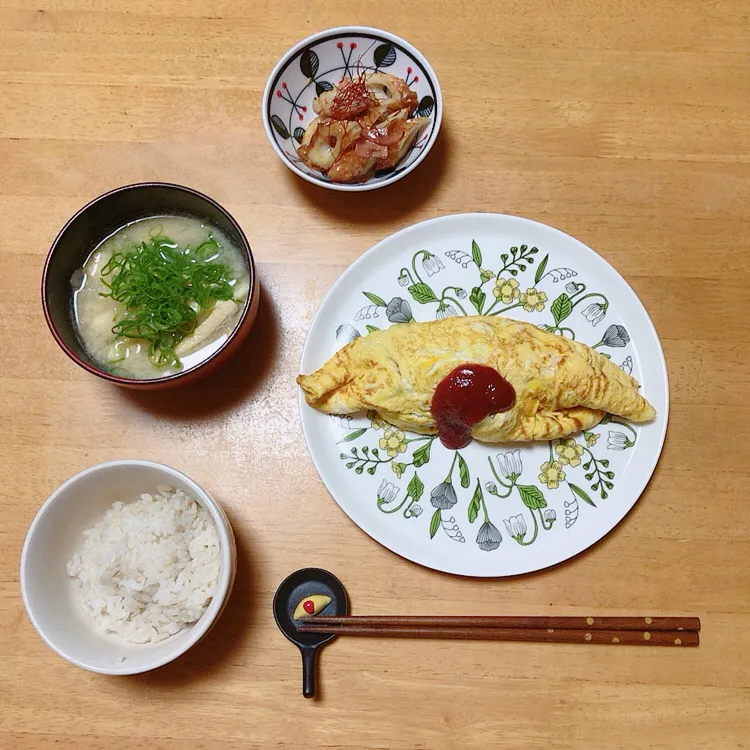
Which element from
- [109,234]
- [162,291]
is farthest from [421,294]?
[109,234]

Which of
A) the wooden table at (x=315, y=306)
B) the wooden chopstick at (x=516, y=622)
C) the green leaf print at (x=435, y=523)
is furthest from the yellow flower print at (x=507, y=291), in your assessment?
the wooden chopstick at (x=516, y=622)

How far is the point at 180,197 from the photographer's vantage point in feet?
7.10

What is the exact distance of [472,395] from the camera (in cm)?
205

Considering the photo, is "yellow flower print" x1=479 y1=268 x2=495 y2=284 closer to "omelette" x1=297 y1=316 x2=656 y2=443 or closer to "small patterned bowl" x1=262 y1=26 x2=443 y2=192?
"omelette" x1=297 y1=316 x2=656 y2=443

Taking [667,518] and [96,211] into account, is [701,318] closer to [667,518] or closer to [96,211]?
[667,518]

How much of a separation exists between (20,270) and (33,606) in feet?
3.86

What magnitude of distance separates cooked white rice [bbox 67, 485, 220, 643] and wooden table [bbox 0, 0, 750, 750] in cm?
21

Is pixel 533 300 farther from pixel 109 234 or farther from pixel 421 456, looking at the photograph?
pixel 109 234

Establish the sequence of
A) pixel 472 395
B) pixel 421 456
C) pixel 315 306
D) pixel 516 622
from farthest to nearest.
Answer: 1. pixel 315 306
2. pixel 421 456
3. pixel 516 622
4. pixel 472 395

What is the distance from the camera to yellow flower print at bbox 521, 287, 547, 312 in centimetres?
234

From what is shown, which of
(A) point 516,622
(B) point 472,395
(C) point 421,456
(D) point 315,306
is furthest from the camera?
(D) point 315,306

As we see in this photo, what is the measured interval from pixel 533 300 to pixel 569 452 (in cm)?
52

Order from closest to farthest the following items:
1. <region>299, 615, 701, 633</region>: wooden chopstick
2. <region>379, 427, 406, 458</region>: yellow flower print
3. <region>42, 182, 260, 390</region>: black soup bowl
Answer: <region>42, 182, 260, 390</region>: black soup bowl → <region>299, 615, 701, 633</region>: wooden chopstick → <region>379, 427, 406, 458</region>: yellow flower print

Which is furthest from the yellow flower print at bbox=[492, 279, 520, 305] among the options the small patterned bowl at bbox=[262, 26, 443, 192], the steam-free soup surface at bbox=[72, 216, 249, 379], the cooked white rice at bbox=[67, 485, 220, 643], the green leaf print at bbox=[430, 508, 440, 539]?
the cooked white rice at bbox=[67, 485, 220, 643]
